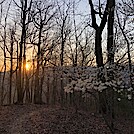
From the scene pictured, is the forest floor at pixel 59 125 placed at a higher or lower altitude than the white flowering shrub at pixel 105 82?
lower

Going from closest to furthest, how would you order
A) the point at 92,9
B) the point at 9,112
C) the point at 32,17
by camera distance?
the point at 92,9 → the point at 9,112 → the point at 32,17

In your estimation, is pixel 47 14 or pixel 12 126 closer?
pixel 12 126

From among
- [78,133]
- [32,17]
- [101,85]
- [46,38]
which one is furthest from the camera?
[46,38]

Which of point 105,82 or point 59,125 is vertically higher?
point 105,82

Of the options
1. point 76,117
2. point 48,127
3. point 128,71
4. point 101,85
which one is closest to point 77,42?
point 76,117

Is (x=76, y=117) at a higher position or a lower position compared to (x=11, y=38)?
lower

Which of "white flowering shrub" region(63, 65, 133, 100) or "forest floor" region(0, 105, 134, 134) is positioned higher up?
"white flowering shrub" region(63, 65, 133, 100)

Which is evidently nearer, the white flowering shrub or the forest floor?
the white flowering shrub

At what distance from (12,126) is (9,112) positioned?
4.09 m

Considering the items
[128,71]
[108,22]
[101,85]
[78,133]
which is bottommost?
[78,133]

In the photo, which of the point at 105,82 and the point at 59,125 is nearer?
the point at 105,82

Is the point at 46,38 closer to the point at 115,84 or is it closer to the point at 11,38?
the point at 11,38

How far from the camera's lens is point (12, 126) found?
41.4 feet

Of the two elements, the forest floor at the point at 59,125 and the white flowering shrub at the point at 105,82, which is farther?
the forest floor at the point at 59,125
